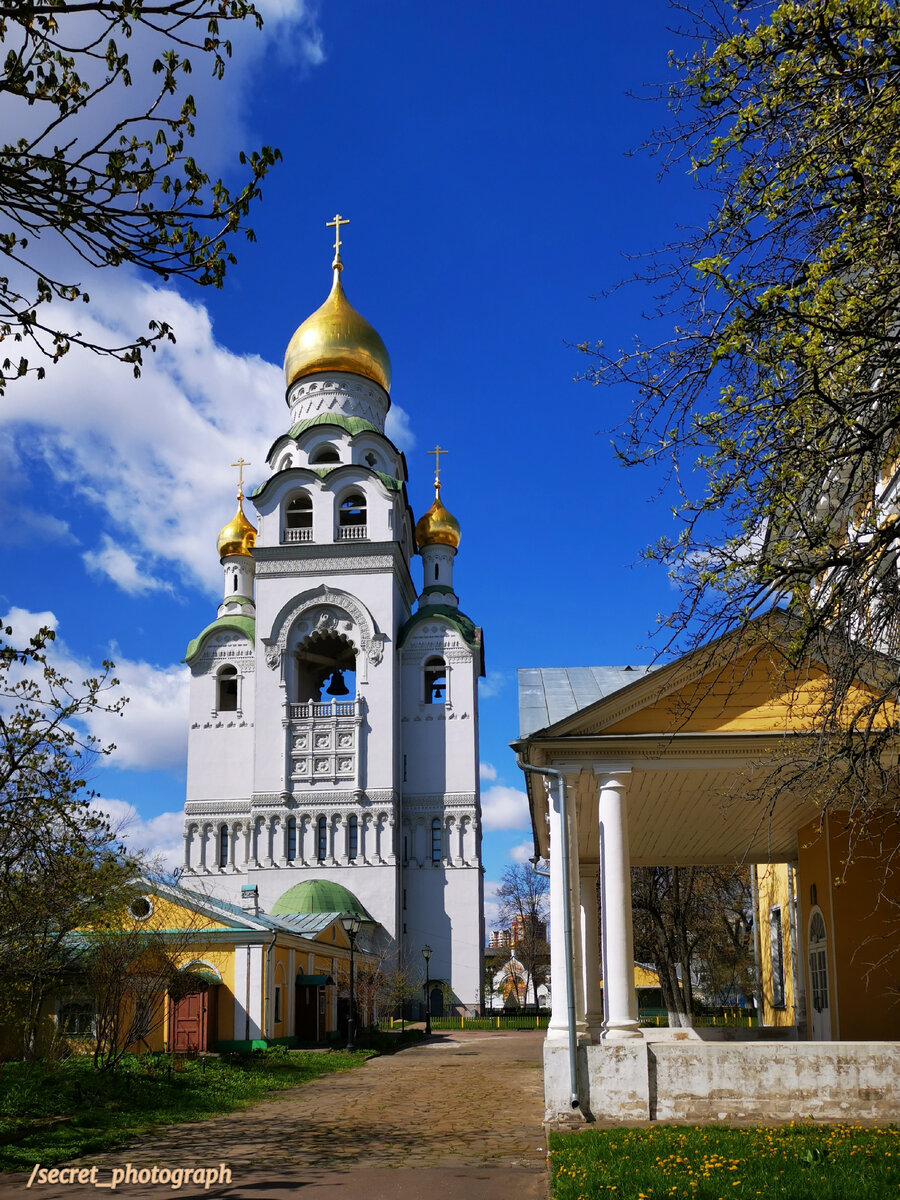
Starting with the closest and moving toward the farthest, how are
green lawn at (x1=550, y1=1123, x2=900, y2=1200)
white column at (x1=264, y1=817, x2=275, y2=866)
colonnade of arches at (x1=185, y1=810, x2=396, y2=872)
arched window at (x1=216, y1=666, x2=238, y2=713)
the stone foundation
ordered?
green lawn at (x1=550, y1=1123, x2=900, y2=1200) < the stone foundation < colonnade of arches at (x1=185, y1=810, x2=396, y2=872) < white column at (x1=264, y1=817, x2=275, y2=866) < arched window at (x1=216, y1=666, x2=238, y2=713)

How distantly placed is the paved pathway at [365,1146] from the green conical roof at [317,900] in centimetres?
2534

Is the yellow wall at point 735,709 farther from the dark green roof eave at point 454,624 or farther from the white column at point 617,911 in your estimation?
the dark green roof eave at point 454,624

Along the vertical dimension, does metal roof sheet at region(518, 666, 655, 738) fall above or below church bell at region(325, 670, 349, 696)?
below

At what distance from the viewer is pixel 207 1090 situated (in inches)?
671

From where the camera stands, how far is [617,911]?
1187cm

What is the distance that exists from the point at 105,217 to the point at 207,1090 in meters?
14.9

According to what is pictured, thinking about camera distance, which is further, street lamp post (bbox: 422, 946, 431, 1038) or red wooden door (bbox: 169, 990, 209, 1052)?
street lamp post (bbox: 422, 946, 431, 1038)

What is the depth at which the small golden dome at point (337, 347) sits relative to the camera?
182 feet

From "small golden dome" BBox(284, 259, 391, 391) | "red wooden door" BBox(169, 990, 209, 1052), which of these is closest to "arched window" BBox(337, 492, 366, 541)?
"small golden dome" BBox(284, 259, 391, 391)

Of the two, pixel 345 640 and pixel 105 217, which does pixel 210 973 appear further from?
pixel 345 640

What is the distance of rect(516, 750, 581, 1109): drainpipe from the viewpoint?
1105 cm

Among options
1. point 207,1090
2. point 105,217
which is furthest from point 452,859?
point 105,217

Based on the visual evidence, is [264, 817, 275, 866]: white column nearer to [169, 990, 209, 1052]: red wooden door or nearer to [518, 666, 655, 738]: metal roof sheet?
[169, 990, 209, 1052]: red wooden door

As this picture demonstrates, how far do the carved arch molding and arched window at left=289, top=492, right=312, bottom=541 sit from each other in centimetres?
280
